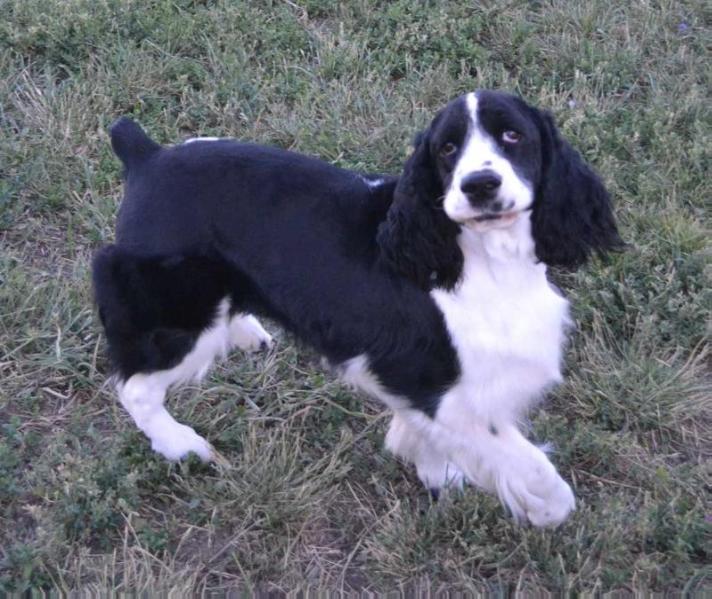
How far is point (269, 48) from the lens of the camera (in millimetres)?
5617

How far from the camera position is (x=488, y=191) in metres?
2.67

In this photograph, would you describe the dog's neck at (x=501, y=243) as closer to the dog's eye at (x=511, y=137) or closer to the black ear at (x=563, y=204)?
the black ear at (x=563, y=204)

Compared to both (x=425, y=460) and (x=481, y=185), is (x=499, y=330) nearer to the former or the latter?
(x=481, y=185)

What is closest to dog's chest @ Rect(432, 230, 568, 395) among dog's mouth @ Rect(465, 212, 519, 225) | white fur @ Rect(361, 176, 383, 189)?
dog's mouth @ Rect(465, 212, 519, 225)

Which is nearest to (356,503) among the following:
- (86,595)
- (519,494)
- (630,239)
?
(519,494)

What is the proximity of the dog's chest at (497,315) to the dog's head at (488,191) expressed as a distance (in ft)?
0.18

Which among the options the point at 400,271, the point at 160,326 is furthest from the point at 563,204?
the point at 160,326

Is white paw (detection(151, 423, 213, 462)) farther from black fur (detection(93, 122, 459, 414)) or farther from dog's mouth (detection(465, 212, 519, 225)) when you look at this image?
dog's mouth (detection(465, 212, 519, 225))

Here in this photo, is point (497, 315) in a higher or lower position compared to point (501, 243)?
lower

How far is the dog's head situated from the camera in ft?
8.92

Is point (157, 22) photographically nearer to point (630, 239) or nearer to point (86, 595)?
point (630, 239)

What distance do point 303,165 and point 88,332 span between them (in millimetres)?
1330

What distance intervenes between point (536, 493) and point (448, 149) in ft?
3.51

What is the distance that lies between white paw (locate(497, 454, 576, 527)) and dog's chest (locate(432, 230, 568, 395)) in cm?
25
